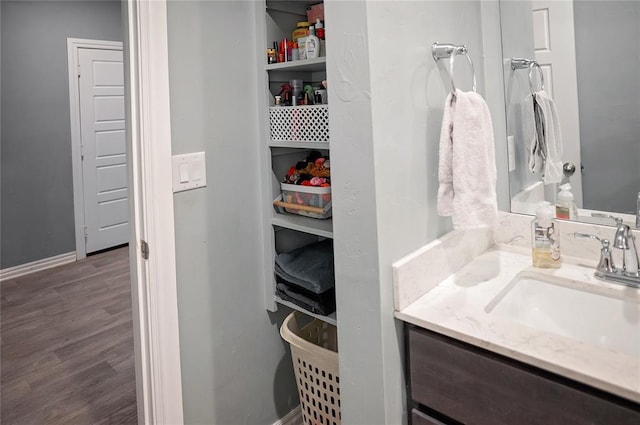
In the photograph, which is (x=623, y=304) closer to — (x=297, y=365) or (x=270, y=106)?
(x=297, y=365)

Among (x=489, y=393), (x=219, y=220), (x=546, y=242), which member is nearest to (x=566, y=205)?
(x=546, y=242)

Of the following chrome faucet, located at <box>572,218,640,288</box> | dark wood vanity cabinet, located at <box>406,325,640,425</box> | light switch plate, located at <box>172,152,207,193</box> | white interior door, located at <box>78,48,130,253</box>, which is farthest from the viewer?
white interior door, located at <box>78,48,130,253</box>

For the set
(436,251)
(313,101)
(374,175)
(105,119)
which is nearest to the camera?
(374,175)

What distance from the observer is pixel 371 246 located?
96 cm

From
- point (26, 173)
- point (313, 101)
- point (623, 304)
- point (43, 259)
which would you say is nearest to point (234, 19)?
point (313, 101)

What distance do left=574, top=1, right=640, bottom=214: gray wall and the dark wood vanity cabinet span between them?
26.7 inches

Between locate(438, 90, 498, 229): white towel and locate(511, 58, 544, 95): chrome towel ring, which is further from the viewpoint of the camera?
locate(511, 58, 544, 95): chrome towel ring

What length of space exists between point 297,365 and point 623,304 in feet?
3.30

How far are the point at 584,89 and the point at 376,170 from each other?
30.2 inches

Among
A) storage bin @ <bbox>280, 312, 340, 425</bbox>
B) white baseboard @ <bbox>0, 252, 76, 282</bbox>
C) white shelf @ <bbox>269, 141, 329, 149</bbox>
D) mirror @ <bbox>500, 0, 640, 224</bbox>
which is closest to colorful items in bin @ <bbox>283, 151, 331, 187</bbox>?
white shelf @ <bbox>269, 141, 329, 149</bbox>

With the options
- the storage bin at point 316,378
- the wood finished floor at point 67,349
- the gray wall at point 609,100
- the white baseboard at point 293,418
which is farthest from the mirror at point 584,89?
the wood finished floor at point 67,349

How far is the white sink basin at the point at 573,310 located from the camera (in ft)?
3.27

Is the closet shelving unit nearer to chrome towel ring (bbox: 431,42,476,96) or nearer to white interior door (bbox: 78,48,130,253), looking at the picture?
chrome towel ring (bbox: 431,42,476,96)

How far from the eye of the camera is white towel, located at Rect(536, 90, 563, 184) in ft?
4.30
